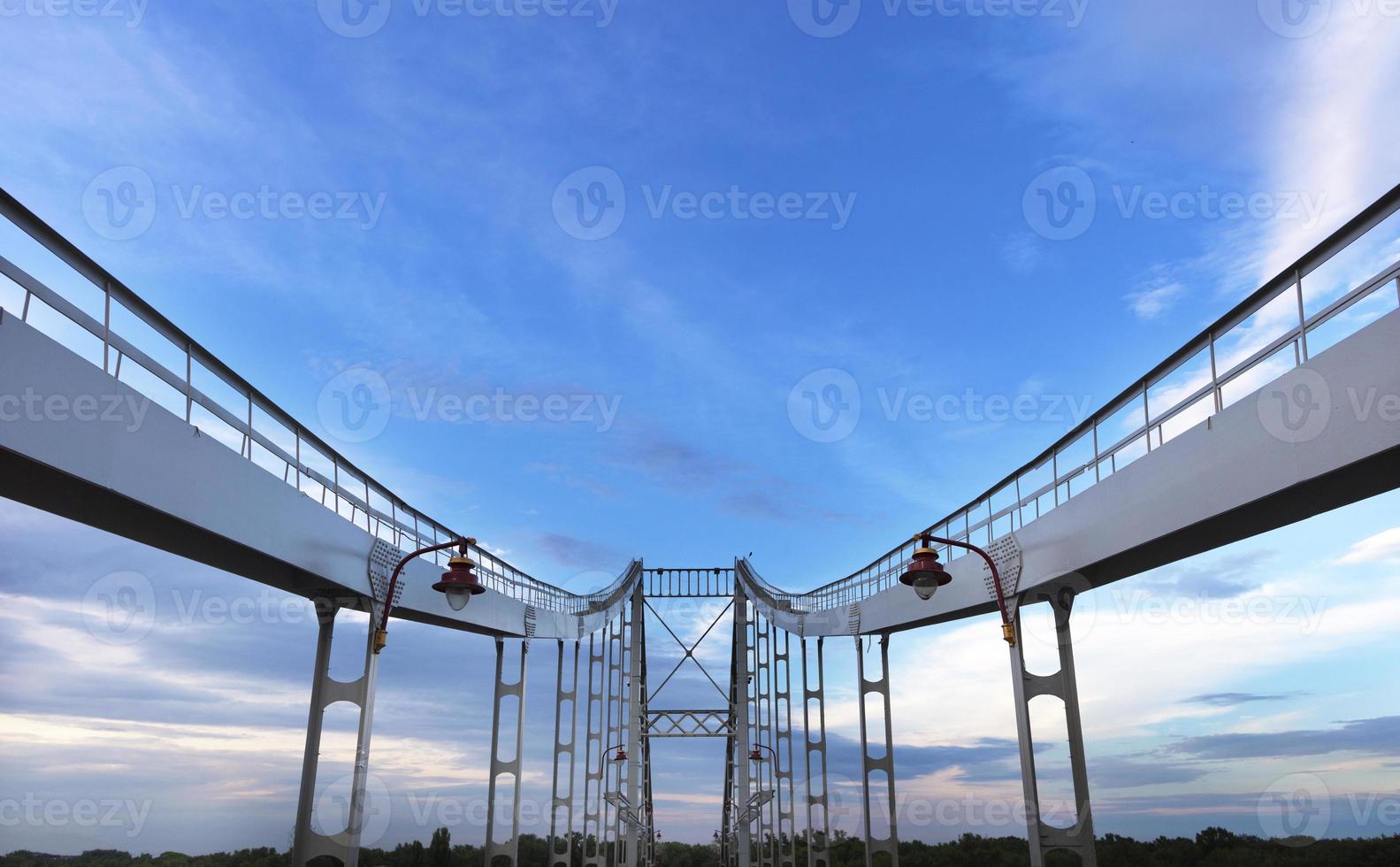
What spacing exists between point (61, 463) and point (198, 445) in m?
2.08

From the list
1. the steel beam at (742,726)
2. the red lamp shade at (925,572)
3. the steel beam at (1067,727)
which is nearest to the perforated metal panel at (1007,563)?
the steel beam at (1067,727)

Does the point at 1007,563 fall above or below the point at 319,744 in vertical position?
above

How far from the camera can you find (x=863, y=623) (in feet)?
74.0

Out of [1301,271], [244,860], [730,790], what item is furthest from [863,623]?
[730,790]

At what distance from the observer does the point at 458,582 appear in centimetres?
1235

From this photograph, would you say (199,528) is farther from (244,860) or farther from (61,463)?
(244,860)

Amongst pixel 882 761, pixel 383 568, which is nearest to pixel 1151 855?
pixel 882 761

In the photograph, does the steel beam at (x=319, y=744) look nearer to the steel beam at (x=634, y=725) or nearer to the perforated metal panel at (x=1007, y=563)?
the perforated metal panel at (x=1007, y=563)
